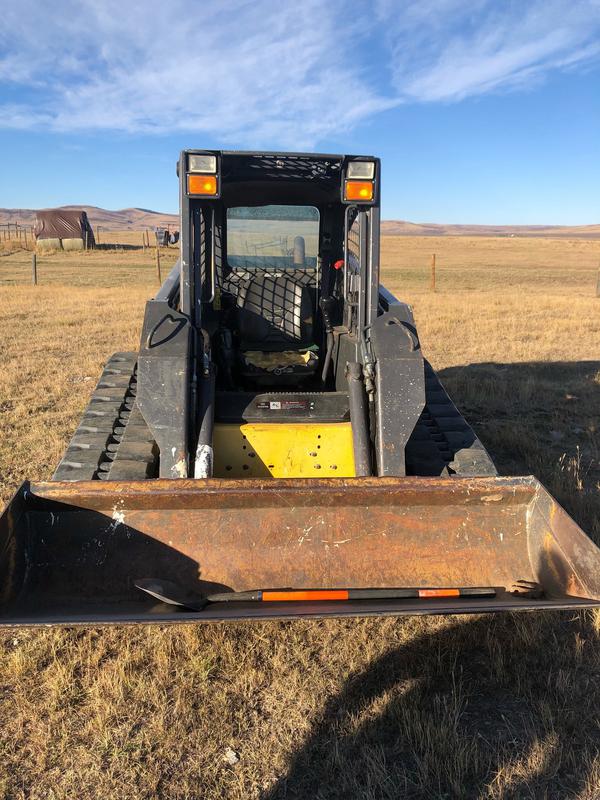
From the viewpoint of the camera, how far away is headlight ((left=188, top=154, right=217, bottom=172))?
378cm

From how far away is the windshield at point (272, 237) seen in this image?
5.48 m

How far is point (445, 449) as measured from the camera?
14.2 feet

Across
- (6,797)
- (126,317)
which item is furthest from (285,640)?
(126,317)

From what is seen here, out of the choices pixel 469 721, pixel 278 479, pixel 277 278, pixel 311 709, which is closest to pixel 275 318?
pixel 277 278

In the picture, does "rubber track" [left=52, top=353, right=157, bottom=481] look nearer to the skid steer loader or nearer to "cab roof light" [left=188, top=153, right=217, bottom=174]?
the skid steer loader

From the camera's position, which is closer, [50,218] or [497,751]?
[497,751]

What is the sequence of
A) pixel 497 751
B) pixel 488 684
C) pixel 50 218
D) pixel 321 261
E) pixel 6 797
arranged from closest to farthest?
pixel 6 797 < pixel 497 751 < pixel 488 684 < pixel 321 261 < pixel 50 218

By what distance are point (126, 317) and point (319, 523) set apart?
10920mm

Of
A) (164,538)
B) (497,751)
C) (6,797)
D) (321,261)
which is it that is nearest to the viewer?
(6,797)

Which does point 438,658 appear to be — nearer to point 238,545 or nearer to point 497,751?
point 497,751

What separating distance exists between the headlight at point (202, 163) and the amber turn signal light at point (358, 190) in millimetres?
803

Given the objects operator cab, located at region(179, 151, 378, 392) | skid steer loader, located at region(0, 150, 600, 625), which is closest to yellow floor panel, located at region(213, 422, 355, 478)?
skid steer loader, located at region(0, 150, 600, 625)

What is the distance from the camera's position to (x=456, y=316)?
13797mm

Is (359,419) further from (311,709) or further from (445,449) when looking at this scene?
(311,709)
